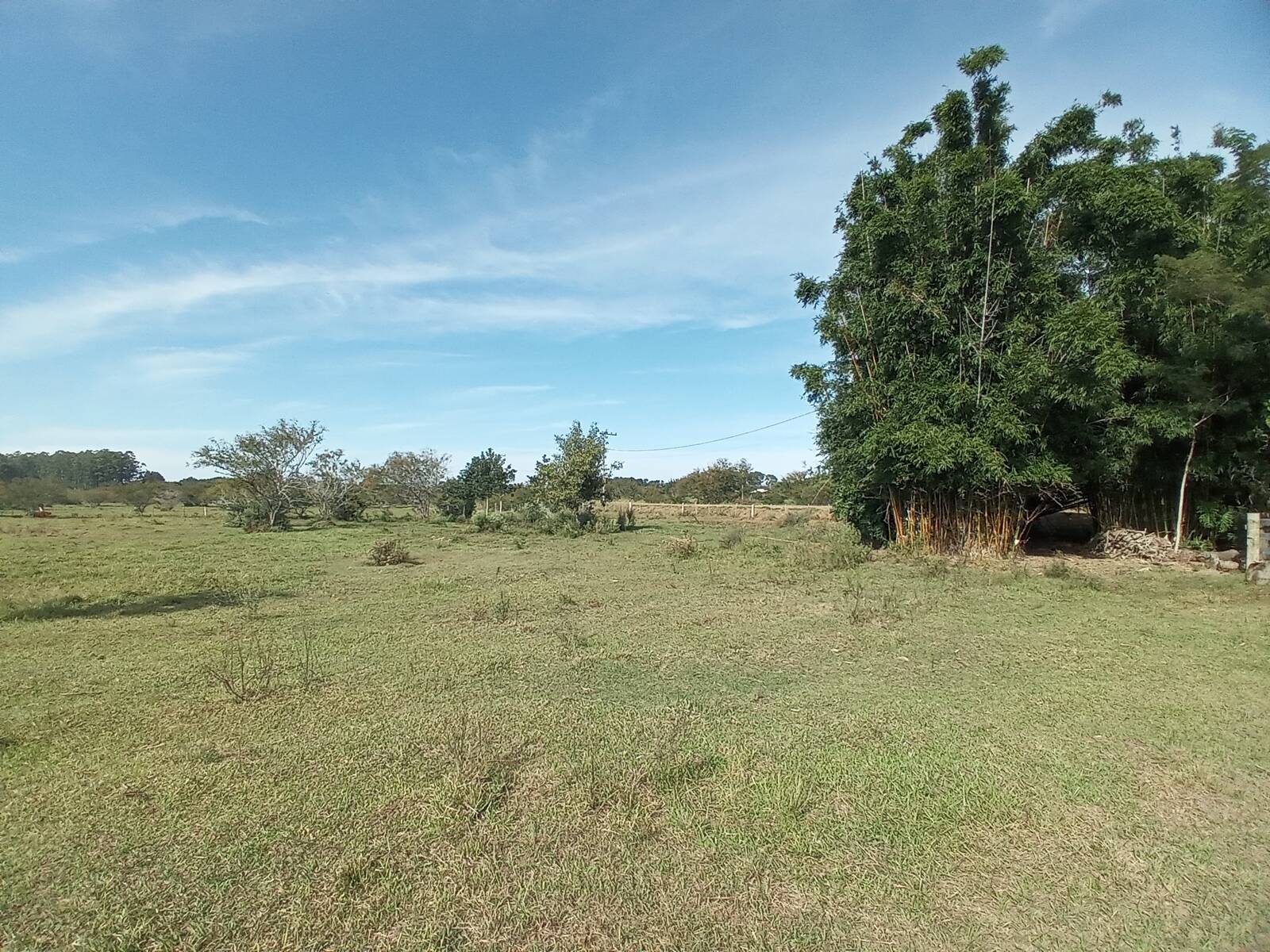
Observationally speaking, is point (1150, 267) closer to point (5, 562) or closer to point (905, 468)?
point (905, 468)

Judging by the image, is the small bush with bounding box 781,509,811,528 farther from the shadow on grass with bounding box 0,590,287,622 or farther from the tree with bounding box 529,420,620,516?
the shadow on grass with bounding box 0,590,287,622

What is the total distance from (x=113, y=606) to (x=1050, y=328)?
54.4 ft

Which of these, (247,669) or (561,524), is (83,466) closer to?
(561,524)

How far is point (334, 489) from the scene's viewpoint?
31875mm

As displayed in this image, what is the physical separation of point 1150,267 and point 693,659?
13621 mm

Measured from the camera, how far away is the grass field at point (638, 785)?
2352mm

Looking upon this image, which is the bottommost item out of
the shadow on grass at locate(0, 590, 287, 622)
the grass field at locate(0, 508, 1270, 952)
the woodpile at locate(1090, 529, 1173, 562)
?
the grass field at locate(0, 508, 1270, 952)

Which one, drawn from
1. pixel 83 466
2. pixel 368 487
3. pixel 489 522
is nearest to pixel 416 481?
pixel 368 487

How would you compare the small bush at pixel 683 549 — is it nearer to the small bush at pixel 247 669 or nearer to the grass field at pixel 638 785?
the grass field at pixel 638 785

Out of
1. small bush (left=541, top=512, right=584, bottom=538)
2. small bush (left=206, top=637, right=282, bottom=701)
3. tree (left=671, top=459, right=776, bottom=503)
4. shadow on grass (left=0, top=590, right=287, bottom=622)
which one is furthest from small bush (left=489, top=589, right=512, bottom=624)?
tree (left=671, top=459, right=776, bottom=503)

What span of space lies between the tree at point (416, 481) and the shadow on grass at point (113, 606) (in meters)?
29.3

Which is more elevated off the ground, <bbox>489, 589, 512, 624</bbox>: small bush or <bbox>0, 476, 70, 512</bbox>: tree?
<bbox>0, 476, 70, 512</bbox>: tree

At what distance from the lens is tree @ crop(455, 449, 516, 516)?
34625mm

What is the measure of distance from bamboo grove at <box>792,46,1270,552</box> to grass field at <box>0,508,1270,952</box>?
6.63 m
